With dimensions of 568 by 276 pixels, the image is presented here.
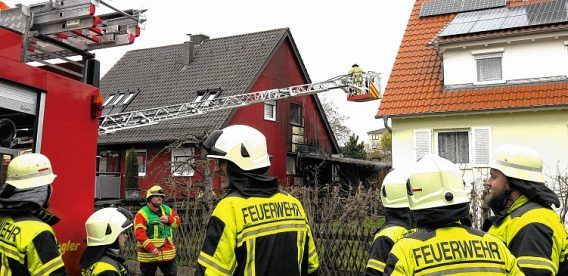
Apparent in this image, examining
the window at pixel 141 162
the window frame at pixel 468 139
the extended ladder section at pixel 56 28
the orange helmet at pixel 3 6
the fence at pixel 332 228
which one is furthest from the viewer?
the window at pixel 141 162

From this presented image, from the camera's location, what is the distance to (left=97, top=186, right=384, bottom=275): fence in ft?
28.6

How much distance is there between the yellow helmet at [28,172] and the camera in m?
3.58

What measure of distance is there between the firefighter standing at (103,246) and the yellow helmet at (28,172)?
0.63m

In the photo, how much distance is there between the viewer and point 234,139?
3293mm

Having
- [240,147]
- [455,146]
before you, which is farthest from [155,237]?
[455,146]

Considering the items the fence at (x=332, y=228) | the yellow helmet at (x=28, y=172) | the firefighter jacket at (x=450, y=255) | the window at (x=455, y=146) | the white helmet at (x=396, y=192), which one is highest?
the window at (x=455, y=146)

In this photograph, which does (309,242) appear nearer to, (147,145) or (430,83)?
(430,83)

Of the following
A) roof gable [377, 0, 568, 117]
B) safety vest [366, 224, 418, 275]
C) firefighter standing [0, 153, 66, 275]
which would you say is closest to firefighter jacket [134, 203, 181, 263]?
firefighter standing [0, 153, 66, 275]

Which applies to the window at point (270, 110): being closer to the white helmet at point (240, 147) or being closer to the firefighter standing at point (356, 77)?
the firefighter standing at point (356, 77)

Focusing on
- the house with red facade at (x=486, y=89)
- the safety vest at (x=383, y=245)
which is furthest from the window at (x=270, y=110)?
the safety vest at (x=383, y=245)

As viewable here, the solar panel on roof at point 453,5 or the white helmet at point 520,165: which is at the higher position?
the solar panel on roof at point 453,5

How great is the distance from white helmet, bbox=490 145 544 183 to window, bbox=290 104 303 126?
79.1 feet

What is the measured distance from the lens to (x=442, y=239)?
2.60 meters

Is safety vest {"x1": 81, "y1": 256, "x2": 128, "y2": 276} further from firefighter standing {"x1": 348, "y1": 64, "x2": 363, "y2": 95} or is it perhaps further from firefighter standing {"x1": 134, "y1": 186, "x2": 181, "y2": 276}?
firefighter standing {"x1": 348, "y1": 64, "x2": 363, "y2": 95}
